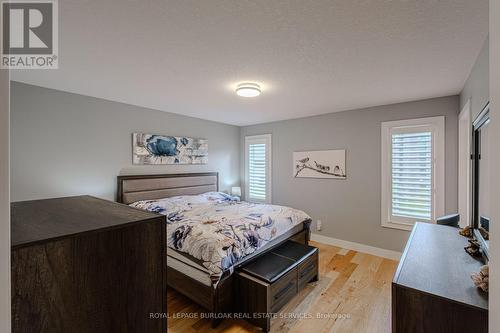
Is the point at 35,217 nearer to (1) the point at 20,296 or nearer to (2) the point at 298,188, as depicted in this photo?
(1) the point at 20,296

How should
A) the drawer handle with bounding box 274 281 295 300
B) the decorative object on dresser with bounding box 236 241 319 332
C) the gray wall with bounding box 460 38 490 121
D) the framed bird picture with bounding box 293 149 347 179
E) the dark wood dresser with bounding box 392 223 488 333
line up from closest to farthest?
the dark wood dresser with bounding box 392 223 488 333 < the gray wall with bounding box 460 38 490 121 < the decorative object on dresser with bounding box 236 241 319 332 < the drawer handle with bounding box 274 281 295 300 < the framed bird picture with bounding box 293 149 347 179

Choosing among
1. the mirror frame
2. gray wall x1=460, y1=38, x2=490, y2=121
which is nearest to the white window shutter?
gray wall x1=460, y1=38, x2=490, y2=121

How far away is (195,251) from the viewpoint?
2.20 metres

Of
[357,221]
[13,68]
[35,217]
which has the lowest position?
[357,221]

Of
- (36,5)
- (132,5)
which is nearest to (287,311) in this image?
(132,5)

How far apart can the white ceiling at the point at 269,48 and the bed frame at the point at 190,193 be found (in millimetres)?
1325

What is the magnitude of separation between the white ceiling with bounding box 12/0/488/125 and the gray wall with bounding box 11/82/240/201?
0.71 feet

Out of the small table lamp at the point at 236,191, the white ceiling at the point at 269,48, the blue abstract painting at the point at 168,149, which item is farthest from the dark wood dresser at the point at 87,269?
the small table lamp at the point at 236,191

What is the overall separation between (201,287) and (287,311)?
0.88 m

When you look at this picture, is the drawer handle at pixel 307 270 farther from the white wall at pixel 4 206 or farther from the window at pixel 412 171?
the white wall at pixel 4 206

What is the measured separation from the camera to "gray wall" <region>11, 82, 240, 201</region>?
2.61 meters

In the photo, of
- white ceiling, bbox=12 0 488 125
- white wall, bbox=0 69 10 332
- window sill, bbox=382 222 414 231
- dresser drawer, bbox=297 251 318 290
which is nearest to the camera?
white wall, bbox=0 69 10 332

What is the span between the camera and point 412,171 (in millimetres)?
3295
